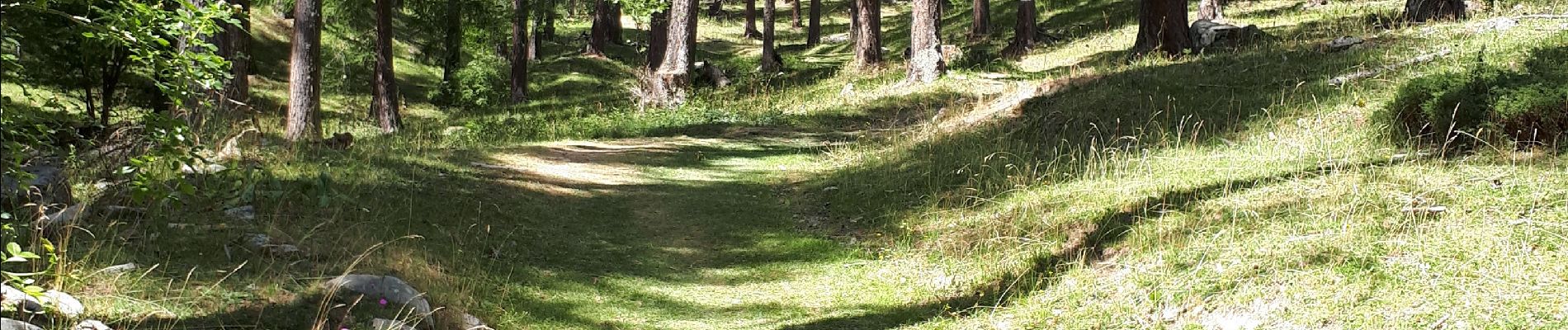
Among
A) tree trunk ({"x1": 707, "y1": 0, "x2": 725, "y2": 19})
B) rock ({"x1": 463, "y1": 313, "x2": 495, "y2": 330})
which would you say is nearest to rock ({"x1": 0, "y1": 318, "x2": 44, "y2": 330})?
rock ({"x1": 463, "y1": 313, "x2": 495, "y2": 330})

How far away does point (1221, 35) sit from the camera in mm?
18391

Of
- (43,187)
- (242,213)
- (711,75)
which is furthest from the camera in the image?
(711,75)

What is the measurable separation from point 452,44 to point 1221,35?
62.5 ft

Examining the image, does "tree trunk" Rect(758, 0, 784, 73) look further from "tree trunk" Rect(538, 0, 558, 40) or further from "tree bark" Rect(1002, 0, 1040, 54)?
"tree trunk" Rect(538, 0, 558, 40)

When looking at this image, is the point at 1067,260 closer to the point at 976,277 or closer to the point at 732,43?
the point at 976,277

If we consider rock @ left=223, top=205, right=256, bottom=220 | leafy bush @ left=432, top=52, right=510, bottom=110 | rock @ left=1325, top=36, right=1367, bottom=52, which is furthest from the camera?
leafy bush @ left=432, top=52, right=510, bottom=110

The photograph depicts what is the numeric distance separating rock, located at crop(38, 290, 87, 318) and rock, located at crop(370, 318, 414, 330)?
136 cm

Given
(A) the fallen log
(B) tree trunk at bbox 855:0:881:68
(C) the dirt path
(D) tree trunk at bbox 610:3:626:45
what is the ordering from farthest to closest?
1. (D) tree trunk at bbox 610:3:626:45
2. (B) tree trunk at bbox 855:0:881:68
3. (A) the fallen log
4. (C) the dirt path

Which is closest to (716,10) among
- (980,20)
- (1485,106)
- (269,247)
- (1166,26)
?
(980,20)

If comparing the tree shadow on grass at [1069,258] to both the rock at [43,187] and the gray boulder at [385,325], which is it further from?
the rock at [43,187]

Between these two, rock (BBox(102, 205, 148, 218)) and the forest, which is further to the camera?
rock (BBox(102, 205, 148, 218))

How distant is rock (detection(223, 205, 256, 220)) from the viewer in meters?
8.11

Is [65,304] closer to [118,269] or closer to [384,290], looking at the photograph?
[118,269]

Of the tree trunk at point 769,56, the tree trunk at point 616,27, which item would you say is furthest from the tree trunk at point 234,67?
the tree trunk at point 616,27
